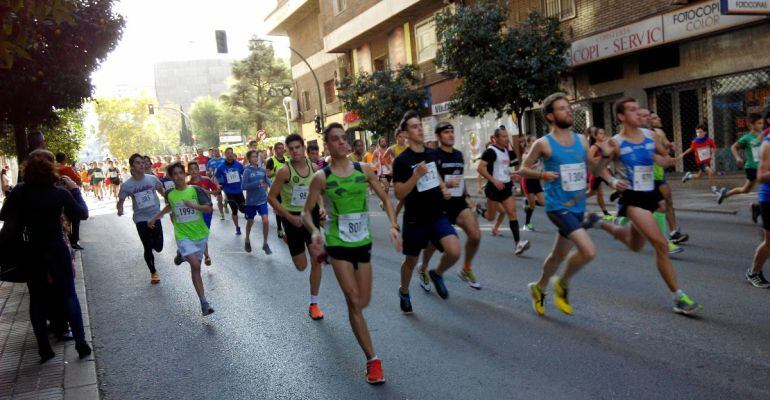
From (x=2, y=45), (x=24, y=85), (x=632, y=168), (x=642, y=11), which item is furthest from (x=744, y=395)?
(x=642, y=11)

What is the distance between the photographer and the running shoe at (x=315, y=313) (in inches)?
252

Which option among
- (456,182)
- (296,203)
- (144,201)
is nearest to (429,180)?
(456,182)

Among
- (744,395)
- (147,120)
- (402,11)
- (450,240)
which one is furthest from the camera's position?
(147,120)

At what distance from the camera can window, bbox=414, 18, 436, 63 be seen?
2767cm

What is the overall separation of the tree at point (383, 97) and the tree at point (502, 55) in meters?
7.16

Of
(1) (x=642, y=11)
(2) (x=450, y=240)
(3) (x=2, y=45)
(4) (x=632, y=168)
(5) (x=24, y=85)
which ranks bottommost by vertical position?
(2) (x=450, y=240)

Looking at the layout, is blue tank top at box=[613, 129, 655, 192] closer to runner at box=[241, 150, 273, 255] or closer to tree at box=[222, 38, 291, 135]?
runner at box=[241, 150, 273, 255]

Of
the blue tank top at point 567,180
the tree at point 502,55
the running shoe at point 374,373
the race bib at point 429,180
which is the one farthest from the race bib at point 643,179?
the tree at point 502,55

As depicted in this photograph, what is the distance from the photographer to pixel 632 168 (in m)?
5.61

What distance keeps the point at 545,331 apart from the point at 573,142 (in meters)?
1.56

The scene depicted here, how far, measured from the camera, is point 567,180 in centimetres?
546

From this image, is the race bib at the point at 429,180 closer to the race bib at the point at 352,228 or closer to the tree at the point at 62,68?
the race bib at the point at 352,228

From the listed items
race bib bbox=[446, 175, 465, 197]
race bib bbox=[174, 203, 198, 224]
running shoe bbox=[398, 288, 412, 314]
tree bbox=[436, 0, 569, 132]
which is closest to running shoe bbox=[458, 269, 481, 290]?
race bib bbox=[446, 175, 465, 197]

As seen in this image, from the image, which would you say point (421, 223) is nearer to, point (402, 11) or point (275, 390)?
point (275, 390)
